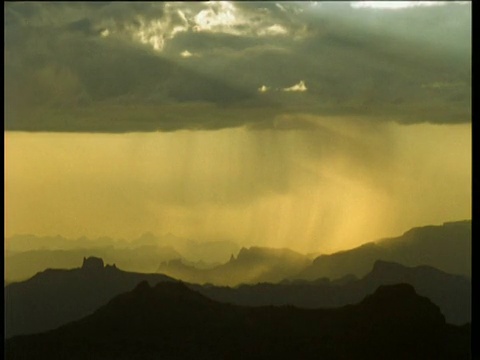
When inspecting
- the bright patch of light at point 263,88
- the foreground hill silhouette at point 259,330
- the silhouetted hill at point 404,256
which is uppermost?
the bright patch of light at point 263,88

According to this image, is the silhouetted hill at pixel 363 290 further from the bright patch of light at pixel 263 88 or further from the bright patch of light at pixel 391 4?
the bright patch of light at pixel 391 4

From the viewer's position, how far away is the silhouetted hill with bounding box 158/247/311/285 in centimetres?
216

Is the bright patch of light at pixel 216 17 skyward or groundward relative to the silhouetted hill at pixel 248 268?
skyward

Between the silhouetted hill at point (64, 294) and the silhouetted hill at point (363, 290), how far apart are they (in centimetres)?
26

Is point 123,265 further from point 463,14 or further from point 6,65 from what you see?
point 463,14

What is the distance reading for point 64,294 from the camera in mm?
2178

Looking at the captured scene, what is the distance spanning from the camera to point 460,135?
220 centimetres

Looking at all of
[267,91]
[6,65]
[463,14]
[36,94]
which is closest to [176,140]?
[267,91]

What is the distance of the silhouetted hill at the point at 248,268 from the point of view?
7.09 ft

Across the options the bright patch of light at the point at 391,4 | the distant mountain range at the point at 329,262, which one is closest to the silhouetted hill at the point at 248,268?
the distant mountain range at the point at 329,262

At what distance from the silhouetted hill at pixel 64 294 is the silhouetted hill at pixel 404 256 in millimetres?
580

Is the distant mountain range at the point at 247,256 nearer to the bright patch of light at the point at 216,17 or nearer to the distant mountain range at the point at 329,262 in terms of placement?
the distant mountain range at the point at 329,262

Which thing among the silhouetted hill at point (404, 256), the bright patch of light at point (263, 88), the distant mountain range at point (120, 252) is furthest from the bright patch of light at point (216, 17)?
the silhouetted hill at point (404, 256)

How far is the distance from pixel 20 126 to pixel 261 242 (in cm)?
96
